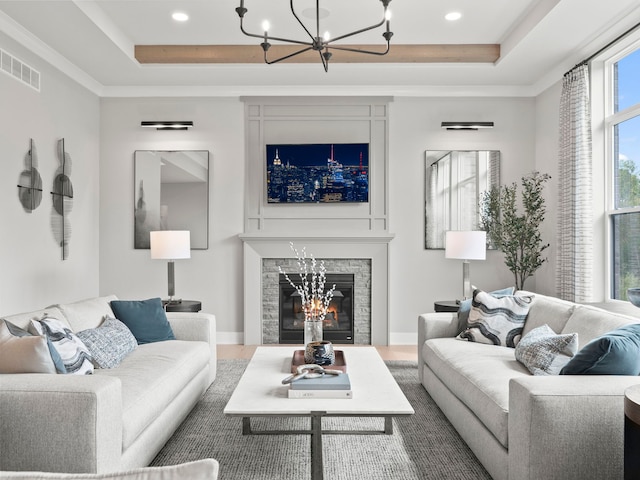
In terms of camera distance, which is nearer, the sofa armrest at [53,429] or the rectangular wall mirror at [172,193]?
the sofa armrest at [53,429]

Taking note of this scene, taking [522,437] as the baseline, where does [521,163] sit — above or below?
above

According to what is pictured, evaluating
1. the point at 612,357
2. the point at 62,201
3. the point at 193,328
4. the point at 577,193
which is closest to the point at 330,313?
the point at 193,328

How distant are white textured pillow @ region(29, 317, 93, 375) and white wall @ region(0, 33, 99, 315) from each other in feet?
5.22

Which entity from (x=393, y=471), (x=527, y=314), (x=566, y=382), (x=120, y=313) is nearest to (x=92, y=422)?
(x=393, y=471)

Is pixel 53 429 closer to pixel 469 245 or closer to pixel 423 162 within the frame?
pixel 469 245

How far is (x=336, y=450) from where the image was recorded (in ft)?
8.77

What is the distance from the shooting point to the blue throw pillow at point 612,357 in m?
2.07

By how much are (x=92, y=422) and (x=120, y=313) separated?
169cm

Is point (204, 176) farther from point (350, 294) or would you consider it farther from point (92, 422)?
point (92, 422)

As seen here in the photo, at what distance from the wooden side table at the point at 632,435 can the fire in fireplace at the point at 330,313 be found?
12.6 ft

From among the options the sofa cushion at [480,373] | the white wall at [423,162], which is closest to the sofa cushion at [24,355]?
the sofa cushion at [480,373]

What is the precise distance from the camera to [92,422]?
1.87m

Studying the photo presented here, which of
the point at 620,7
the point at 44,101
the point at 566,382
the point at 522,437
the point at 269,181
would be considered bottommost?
the point at 522,437

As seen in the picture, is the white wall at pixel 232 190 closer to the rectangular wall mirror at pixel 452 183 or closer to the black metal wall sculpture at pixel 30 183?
the rectangular wall mirror at pixel 452 183
